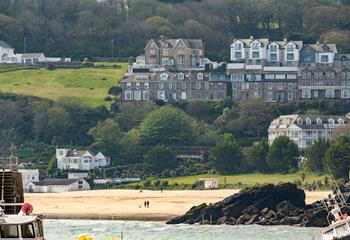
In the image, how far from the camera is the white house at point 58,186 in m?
122

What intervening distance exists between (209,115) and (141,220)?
6929cm

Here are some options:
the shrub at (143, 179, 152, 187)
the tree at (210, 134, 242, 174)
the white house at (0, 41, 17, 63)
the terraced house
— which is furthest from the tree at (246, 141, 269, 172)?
the white house at (0, 41, 17, 63)

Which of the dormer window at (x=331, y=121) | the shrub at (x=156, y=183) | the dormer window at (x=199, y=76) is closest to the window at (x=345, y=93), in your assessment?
the dormer window at (x=199, y=76)

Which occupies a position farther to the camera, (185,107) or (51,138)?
(185,107)

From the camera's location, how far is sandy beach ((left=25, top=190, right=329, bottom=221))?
309 ft

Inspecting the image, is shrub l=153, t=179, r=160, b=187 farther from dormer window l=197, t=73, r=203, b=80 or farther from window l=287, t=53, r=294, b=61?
window l=287, t=53, r=294, b=61

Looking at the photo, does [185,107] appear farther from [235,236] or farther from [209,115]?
[235,236]

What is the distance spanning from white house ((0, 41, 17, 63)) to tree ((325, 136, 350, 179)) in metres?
77.9

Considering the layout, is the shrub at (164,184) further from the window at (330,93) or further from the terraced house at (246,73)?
the window at (330,93)

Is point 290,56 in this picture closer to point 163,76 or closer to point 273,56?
point 273,56

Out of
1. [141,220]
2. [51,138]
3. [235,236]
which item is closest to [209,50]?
[51,138]

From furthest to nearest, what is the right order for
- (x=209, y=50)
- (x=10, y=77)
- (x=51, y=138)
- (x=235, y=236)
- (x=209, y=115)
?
(x=209, y=50), (x=10, y=77), (x=209, y=115), (x=51, y=138), (x=235, y=236)

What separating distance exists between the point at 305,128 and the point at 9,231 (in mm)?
121828

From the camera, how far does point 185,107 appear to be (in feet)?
537
